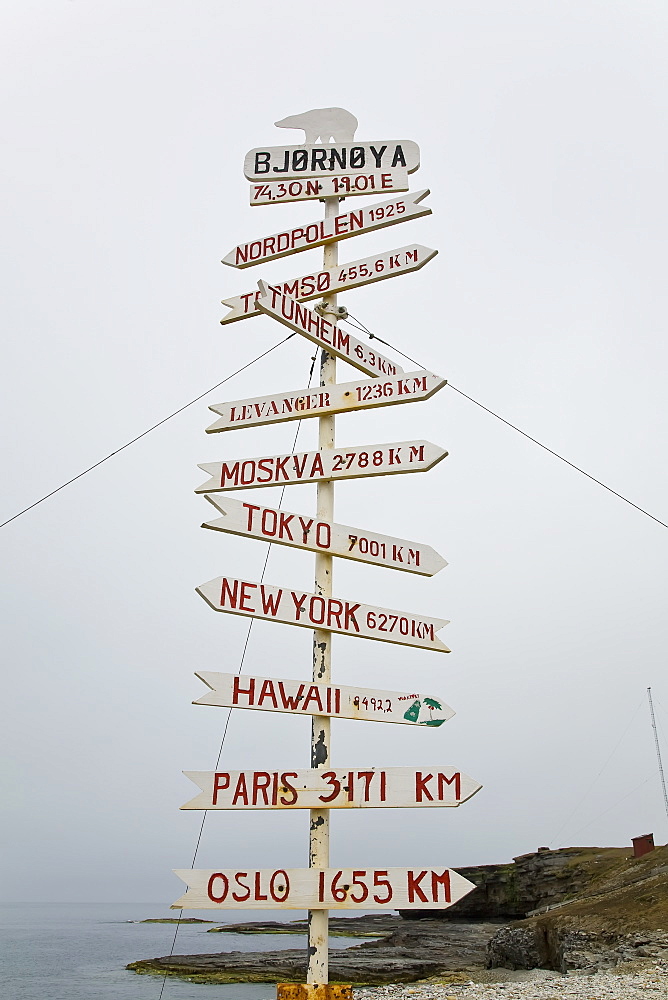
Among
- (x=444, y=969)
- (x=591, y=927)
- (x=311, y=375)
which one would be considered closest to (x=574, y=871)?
(x=444, y=969)

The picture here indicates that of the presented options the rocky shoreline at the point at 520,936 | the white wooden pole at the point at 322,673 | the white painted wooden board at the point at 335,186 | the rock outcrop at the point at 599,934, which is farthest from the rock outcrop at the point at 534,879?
the white painted wooden board at the point at 335,186

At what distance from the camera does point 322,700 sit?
4676 mm

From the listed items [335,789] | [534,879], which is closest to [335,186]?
[335,789]

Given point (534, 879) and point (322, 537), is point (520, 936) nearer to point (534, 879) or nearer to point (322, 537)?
point (322, 537)

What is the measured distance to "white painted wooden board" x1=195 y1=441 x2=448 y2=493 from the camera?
17.0ft

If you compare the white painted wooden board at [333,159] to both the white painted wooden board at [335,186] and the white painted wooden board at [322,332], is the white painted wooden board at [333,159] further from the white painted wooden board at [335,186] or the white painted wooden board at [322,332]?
the white painted wooden board at [322,332]

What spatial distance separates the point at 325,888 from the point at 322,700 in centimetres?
102

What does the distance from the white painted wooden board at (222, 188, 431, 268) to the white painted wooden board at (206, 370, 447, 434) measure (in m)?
1.26

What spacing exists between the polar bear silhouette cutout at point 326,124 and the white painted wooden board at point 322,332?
63.1 inches

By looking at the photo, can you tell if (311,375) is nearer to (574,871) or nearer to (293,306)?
(293,306)

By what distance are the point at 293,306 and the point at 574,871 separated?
41.2 meters

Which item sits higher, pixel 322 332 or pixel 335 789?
pixel 322 332

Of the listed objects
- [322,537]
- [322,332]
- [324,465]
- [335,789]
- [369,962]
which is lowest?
[369,962]

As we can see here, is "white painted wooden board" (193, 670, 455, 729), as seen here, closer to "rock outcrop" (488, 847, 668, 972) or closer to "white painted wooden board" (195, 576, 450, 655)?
"white painted wooden board" (195, 576, 450, 655)
